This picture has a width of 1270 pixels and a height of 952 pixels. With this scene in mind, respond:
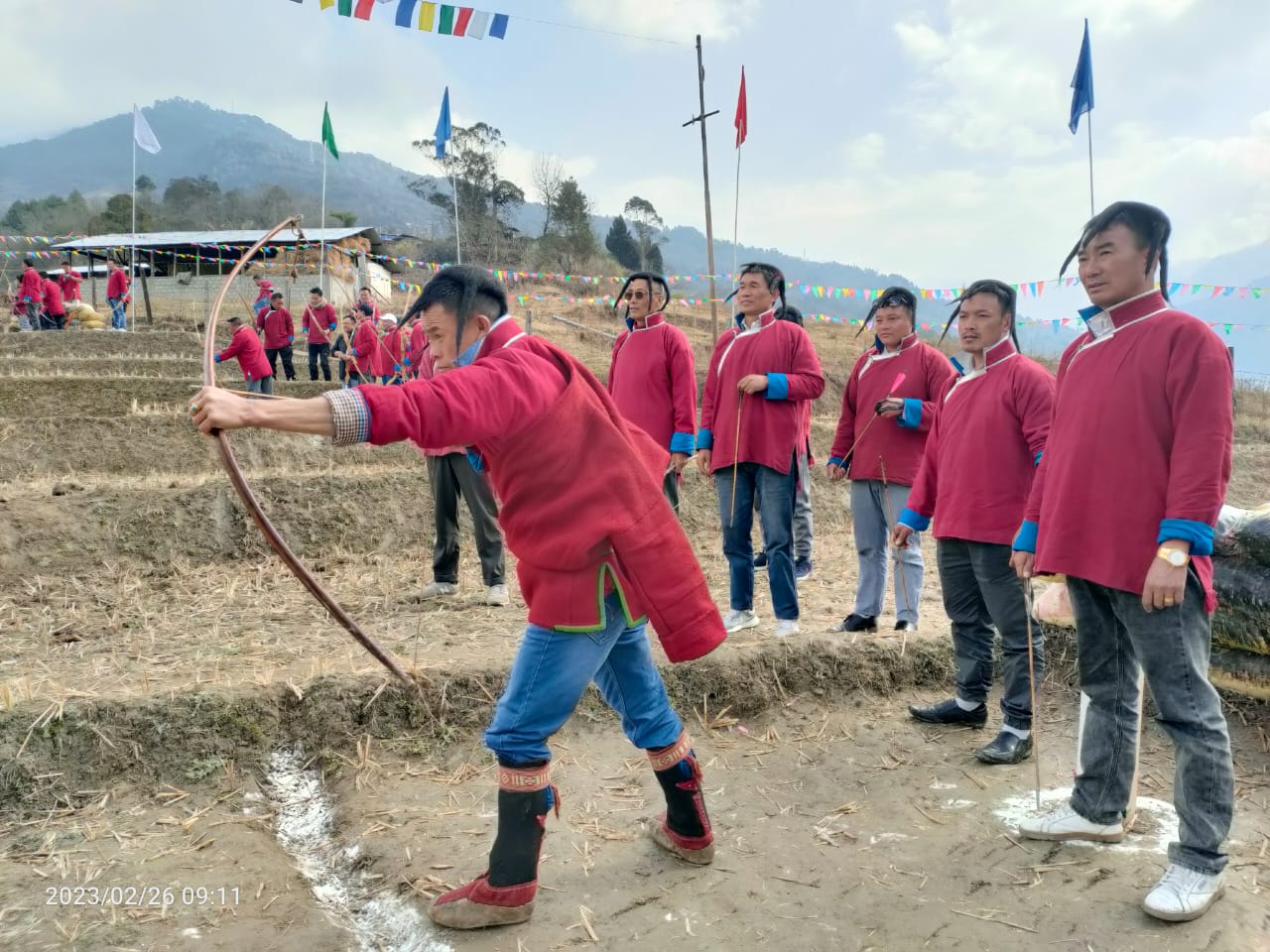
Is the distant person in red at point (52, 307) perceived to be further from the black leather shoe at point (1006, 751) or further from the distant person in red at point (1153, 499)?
the distant person in red at point (1153, 499)

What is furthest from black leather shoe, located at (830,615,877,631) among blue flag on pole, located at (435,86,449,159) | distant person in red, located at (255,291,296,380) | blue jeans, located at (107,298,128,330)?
blue jeans, located at (107,298,128,330)

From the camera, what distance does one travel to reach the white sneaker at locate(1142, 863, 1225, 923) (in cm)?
248

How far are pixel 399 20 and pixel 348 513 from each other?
5815 millimetres

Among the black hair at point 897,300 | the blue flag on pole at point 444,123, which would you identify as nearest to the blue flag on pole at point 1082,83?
the black hair at point 897,300

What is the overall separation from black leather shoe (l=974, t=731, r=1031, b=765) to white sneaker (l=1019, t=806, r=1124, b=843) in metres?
0.60

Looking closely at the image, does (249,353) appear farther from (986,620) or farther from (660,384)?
(986,620)

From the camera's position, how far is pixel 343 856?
3.17 meters

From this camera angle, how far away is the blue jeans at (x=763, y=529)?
4824 mm

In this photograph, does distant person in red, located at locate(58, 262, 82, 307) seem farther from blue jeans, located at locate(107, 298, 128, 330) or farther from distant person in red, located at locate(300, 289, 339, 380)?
distant person in red, located at locate(300, 289, 339, 380)

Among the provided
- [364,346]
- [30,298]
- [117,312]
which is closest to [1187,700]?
[364,346]

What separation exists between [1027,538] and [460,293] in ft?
7.25

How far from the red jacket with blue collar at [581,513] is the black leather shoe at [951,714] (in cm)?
198

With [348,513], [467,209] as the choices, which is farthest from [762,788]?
[467,209]

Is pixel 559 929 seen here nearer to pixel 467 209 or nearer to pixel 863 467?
pixel 863 467
